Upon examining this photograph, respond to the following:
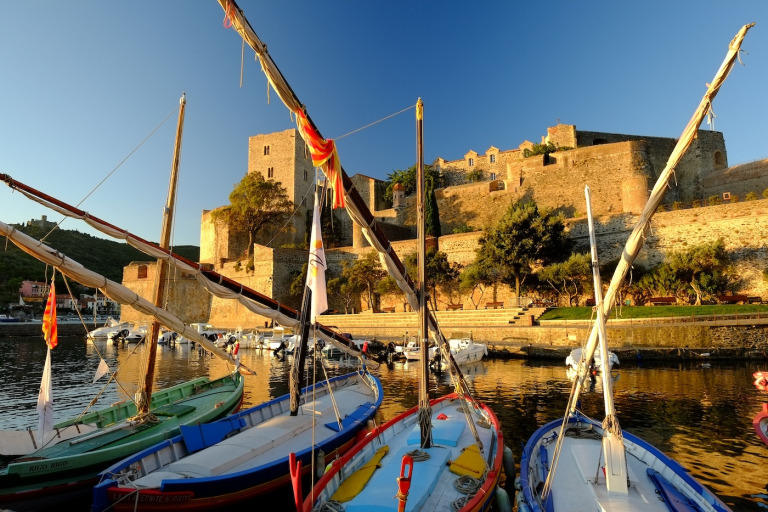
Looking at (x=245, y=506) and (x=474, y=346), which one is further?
(x=474, y=346)

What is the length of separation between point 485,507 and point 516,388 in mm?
12790

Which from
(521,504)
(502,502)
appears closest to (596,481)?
(521,504)

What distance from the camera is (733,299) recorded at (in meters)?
27.4

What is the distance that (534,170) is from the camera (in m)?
48.7

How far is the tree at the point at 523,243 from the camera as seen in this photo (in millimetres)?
34594

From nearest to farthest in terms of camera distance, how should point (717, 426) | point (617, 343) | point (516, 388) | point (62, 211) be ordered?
point (62, 211) → point (717, 426) → point (516, 388) → point (617, 343)

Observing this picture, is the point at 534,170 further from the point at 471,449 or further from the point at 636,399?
the point at 471,449

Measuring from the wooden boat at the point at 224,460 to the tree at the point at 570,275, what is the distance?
2599 cm

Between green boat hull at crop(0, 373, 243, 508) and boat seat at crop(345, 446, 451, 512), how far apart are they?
4.58 meters

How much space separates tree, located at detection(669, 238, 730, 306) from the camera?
94.6 ft

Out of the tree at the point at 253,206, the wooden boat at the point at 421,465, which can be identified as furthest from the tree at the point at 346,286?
the wooden boat at the point at 421,465

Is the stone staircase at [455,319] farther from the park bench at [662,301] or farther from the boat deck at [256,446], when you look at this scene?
the boat deck at [256,446]

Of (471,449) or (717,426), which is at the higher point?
(471,449)

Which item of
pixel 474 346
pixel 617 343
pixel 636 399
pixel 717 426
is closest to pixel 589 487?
pixel 717 426
